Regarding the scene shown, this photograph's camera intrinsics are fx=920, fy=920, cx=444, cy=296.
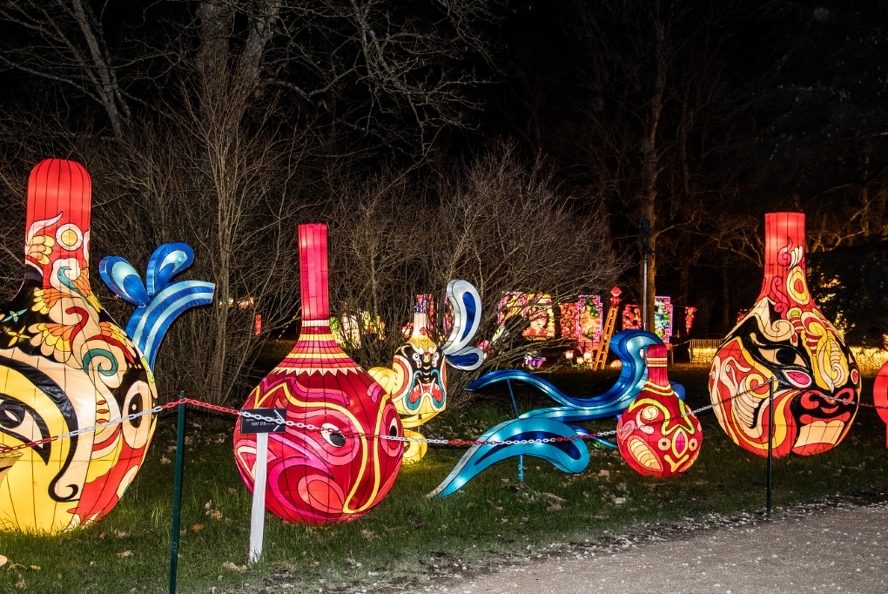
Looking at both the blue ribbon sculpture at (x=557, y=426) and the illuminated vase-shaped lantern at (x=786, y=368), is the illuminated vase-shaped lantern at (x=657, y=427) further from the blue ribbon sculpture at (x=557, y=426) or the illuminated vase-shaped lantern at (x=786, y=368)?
the illuminated vase-shaped lantern at (x=786, y=368)

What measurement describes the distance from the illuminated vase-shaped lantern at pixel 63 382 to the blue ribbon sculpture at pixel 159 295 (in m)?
0.22

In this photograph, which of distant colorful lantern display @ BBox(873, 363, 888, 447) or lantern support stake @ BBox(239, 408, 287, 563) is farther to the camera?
distant colorful lantern display @ BBox(873, 363, 888, 447)

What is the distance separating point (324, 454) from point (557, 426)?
219cm

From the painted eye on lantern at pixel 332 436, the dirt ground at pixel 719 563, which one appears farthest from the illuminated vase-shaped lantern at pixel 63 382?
the dirt ground at pixel 719 563

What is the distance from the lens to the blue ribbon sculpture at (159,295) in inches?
234

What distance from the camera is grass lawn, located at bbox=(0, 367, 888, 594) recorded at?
5.15m

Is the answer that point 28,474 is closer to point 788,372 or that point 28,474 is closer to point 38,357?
point 38,357

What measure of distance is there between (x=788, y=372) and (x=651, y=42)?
14.9 meters

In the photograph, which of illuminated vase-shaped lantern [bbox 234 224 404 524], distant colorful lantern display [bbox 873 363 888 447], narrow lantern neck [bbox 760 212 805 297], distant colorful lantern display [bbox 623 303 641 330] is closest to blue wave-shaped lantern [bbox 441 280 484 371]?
illuminated vase-shaped lantern [bbox 234 224 404 524]

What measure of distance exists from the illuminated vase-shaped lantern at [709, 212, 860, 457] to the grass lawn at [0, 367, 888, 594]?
35cm

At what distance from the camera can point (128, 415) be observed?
5.53m

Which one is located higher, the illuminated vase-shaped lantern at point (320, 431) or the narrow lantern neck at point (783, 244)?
the narrow lantern neck at point (783, 244)

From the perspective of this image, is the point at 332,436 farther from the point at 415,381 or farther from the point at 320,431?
the point at 415,381

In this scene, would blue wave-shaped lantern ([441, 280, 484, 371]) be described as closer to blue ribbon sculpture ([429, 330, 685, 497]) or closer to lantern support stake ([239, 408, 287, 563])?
blue ribbon sculpture ([429, 330, 685, 497])
